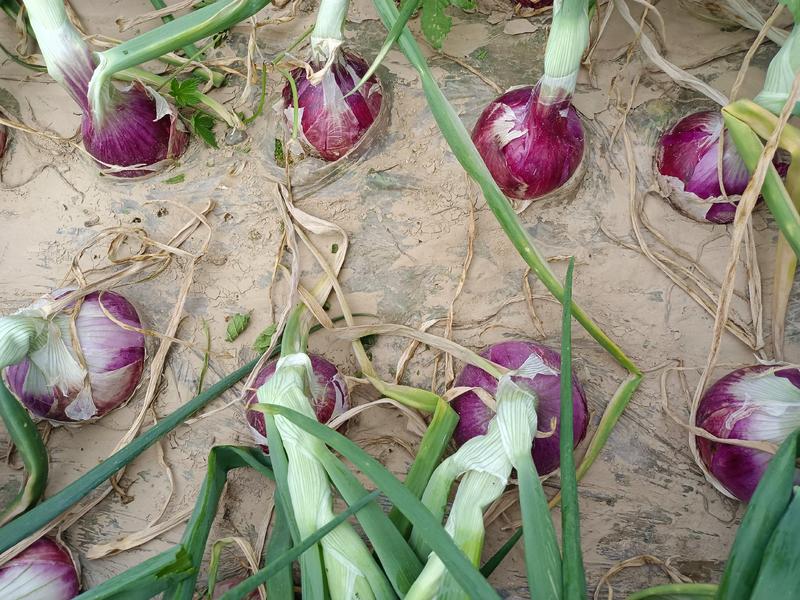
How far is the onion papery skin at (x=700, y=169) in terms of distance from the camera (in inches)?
35.0

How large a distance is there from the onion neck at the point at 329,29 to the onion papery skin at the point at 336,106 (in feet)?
0.05

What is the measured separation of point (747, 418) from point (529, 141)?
17.7 inches

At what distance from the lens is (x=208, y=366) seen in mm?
1024

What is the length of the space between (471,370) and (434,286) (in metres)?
0.16

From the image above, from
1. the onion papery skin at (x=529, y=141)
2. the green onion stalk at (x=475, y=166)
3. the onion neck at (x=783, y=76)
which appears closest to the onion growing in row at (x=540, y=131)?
the onion papery skin at (x=529, y=141)

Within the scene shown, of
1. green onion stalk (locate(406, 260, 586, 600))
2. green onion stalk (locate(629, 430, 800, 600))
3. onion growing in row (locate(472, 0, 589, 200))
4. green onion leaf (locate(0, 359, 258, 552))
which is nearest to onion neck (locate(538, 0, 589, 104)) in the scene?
onion growing in row (locate(472, 0, 589, 200))

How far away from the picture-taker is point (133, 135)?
97cm

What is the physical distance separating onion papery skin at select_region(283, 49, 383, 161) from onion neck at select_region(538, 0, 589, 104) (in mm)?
271

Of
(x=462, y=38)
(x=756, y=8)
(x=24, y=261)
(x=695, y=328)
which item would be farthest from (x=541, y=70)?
(x=24, y=261)

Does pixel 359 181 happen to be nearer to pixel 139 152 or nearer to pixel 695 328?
pixel 139 152

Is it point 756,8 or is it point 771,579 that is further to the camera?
point 756,8

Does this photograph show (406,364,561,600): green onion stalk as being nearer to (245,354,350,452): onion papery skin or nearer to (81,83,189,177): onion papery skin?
(245,354,350,452): onion papery skin

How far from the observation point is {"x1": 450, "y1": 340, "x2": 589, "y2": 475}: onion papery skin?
0.84m

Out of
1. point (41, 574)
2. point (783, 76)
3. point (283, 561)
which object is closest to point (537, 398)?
point (283, 561)
